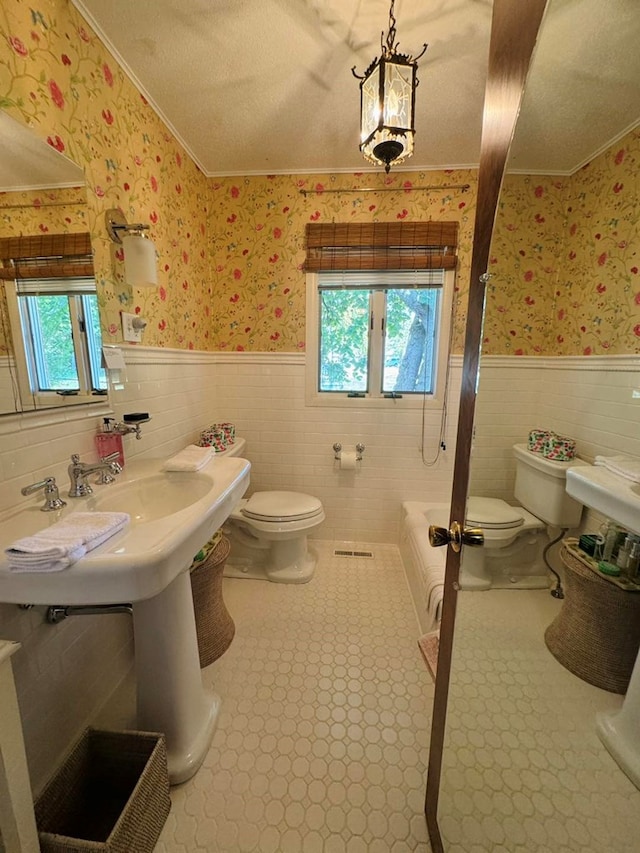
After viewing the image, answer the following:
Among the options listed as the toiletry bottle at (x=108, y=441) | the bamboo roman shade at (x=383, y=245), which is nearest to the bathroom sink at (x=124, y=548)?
the toiletry bottle at (x=108, y=441)

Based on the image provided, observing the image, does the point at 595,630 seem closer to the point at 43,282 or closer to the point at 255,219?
the point at 43,282

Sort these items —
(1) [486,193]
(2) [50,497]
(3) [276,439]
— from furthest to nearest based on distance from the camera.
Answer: (3) [276,439] → (2) [50,497] → (1) [486,193]

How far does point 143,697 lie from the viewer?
A: 106 centimetres

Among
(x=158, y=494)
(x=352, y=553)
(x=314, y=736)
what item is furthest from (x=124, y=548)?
(x=352, y=553)

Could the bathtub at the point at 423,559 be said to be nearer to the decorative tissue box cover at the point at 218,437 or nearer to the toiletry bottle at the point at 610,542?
the toiletry bottle at the point at 610,542

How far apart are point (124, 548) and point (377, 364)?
1876 millimetres

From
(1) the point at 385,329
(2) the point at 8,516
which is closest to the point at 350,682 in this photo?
(2) the point at 8,516

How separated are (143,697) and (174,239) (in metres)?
2.02

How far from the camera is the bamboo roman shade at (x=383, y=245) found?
6.70 feet

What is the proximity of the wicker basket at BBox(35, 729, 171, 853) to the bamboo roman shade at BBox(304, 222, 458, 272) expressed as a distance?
2337mm

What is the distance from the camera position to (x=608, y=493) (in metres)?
0.54

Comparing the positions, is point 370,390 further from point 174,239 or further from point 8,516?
point 8,516

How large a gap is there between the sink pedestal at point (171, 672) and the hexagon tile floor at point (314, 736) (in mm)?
90

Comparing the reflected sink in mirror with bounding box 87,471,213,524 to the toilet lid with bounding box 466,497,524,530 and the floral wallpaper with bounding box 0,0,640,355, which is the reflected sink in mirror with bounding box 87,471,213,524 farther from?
the toilet lid with bounding box 466,497,524,530
